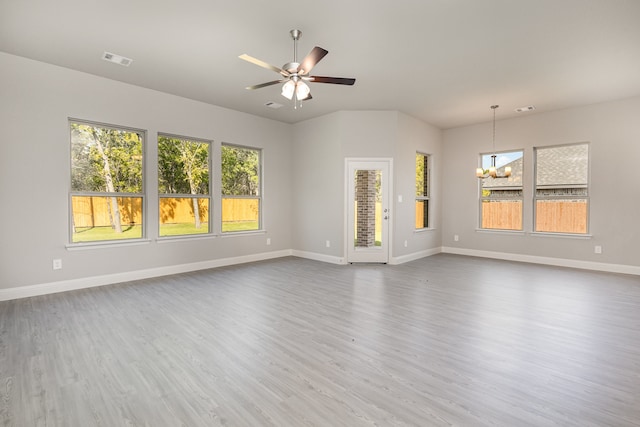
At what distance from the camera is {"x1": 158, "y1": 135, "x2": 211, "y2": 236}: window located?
17.7 ft

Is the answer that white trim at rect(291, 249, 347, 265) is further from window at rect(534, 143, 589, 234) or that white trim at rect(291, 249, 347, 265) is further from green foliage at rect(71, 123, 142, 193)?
window at rect(534, 143, 589, 234)

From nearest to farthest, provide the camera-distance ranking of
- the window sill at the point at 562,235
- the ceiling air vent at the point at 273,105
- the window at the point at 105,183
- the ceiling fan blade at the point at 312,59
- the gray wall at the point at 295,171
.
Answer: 1. the ceiling fan blade at the point at 312,59
2. the gray wall at the point at 295,171
3. the window at the point at 105,183
4. the ceiling air vent at the point at 273,105
5. the window sill at the point at 562,235

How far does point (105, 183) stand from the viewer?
4.76 m

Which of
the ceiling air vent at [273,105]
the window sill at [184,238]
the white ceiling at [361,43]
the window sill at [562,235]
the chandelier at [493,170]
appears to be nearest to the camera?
the white ceiling at [361,43]

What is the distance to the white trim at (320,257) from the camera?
6336 mm

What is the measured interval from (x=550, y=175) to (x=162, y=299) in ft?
24.3

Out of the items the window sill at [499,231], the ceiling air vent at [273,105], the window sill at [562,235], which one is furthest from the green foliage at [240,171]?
the window sill at [562,235]

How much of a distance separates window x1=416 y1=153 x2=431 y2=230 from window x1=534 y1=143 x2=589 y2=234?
2188mm

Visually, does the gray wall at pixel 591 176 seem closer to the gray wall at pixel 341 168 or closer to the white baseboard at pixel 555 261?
the white baseboard at pixel 555 261

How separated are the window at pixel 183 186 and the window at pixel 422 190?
460 cm

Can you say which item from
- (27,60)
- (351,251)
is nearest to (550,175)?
(351,251)

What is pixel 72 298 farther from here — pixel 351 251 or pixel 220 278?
pixel 351 251

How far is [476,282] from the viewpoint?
4.86m

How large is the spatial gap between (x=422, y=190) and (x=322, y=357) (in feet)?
18.9
